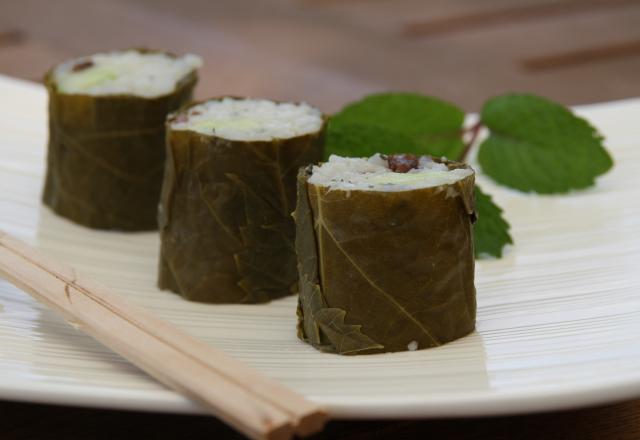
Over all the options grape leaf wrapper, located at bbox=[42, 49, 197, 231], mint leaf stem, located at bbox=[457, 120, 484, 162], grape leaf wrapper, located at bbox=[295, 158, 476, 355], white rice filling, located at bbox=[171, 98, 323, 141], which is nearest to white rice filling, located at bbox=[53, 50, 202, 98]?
grape leaf wrapper, located at bbox=[42, 49, 197, 231]

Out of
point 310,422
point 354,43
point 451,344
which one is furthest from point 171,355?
point 354,43

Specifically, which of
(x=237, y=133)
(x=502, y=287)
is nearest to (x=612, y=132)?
(x=502, y=287)

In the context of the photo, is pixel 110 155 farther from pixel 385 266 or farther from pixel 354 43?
pixel 354 43

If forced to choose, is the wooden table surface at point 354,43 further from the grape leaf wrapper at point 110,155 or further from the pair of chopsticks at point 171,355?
the pair of chopsticks at point 171,355

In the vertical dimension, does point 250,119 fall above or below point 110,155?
above

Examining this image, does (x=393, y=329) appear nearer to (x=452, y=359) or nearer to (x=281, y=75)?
(x=452, y=359)

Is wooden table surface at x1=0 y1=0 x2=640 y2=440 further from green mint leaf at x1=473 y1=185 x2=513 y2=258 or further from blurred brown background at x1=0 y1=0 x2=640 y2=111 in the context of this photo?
green mint leaf at x1=473 y1=185 x2=513 y2=258
